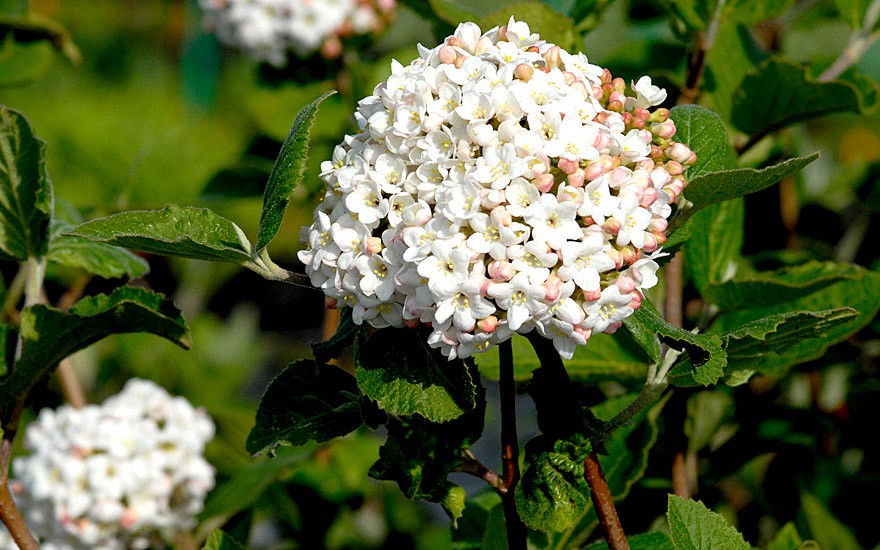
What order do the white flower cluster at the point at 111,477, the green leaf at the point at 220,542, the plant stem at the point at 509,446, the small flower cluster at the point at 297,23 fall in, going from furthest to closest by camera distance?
the small flower cluster at the point at 297,23 → the white flower cluster at the point at 111,477 → the green leaf at the point at 220,542 → the plant stem at the point at 509,446

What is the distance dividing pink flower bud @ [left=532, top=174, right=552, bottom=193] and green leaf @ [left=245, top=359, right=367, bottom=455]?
10.3 inches

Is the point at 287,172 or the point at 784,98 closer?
the point at 287,172

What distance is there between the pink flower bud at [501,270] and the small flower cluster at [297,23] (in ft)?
3.71

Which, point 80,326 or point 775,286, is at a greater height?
point 775,286

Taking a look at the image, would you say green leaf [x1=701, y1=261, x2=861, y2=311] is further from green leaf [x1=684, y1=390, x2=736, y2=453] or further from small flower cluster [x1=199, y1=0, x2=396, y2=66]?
small flower cluster [x1=199, y1=0, x2=396, y2=66]

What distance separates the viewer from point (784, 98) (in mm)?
1162

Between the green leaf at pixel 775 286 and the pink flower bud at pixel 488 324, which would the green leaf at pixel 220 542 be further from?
the green leaf at pixel 775 286

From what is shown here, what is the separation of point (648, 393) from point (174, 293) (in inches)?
102

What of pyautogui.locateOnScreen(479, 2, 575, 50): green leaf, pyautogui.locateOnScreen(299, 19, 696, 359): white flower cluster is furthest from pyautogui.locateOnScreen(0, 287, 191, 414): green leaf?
pyautogui.locateOnScreen(479, 2, 575, 50): green leaf

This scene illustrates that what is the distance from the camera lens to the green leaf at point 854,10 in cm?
129

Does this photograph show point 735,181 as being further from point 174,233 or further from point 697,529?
point 174,233

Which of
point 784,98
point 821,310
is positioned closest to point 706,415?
point 821,310

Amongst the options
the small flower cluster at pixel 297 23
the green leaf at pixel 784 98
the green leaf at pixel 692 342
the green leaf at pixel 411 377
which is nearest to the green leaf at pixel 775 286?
the green leaf at pixel 784 98

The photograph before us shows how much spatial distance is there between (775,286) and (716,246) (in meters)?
0.12
